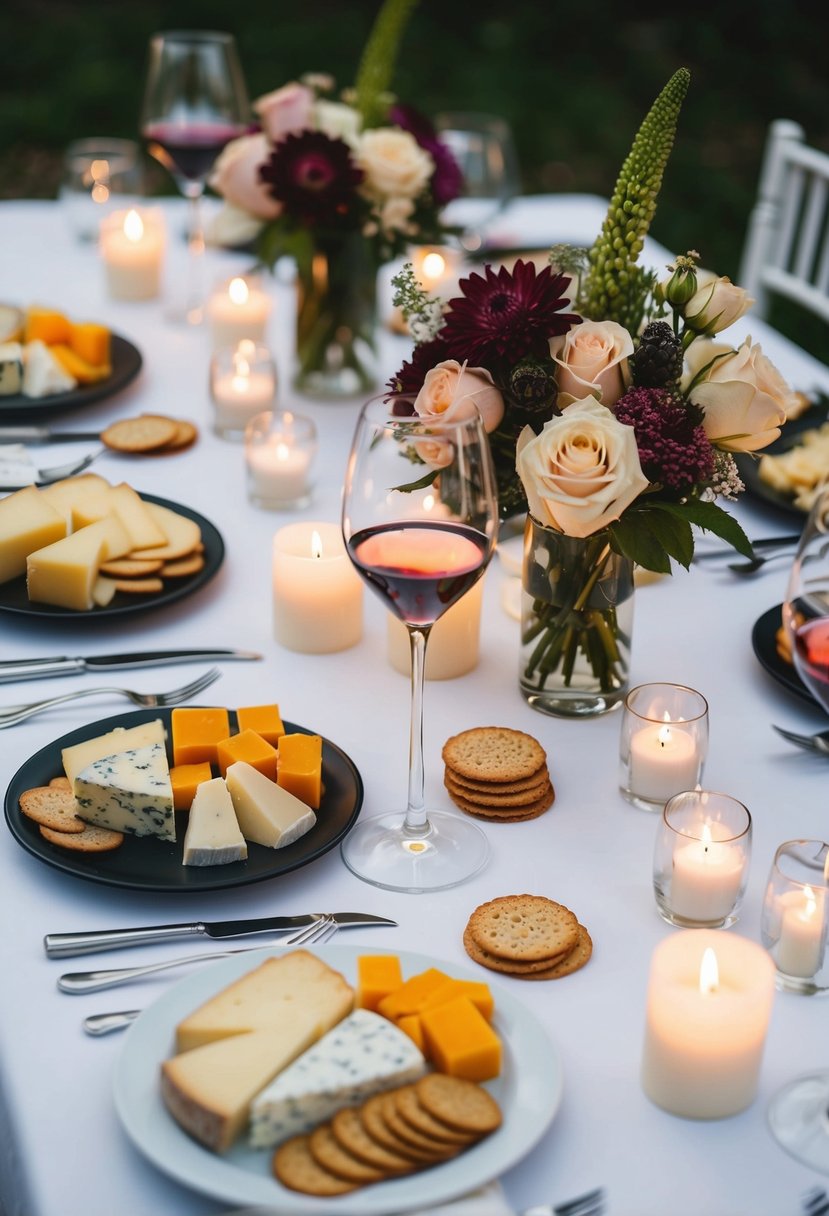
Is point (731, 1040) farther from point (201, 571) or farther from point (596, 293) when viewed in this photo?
point (201, 571)

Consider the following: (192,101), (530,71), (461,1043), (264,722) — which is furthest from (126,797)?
(530,71)

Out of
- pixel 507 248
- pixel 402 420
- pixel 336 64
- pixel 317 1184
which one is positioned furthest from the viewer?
pixel 336 64

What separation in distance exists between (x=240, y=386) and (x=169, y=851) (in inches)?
38.9

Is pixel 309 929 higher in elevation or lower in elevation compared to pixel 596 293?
lower

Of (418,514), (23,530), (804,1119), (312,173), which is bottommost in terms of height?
(804,1119)

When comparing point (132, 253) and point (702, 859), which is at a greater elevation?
point (132, 253)

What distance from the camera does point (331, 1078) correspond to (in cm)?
86

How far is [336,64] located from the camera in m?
6.36

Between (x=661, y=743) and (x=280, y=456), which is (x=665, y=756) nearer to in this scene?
(x=661, y=743)

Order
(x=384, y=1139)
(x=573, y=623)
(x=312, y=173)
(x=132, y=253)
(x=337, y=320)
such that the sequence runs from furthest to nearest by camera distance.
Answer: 1. (x=132, y=253)
2. (x=337, y=320)
3. (x=312, y=173)
4. (x=573, y=623)
5. (x=384, y=1139)

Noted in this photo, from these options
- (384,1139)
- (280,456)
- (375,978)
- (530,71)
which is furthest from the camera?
(530,71)

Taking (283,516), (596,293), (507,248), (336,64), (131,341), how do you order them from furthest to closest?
1. (336,64)
2. (507,248)
3. (131,341)
4. (283,516)
5. (596,293)

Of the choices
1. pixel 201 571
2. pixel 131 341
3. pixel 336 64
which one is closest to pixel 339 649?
pixel 201 571

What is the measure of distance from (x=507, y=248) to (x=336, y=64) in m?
4.19
